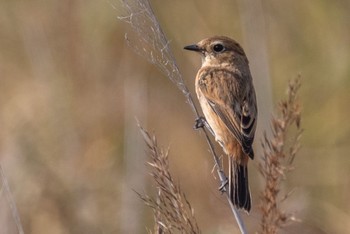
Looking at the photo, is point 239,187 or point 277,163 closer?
point 277,163

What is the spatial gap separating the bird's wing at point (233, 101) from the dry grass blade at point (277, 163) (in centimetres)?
147

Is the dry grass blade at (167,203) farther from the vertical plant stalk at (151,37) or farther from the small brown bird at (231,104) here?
the small brown bird at (231,104)

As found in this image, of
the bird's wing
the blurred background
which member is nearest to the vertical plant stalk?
the bird's wing

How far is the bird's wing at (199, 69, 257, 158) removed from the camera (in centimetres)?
545

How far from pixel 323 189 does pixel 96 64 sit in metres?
1.96

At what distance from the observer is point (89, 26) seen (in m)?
7.93

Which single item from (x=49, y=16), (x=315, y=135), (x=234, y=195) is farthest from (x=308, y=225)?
(x=49, y=16)

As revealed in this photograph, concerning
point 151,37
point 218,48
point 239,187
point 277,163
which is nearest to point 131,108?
point 218,48

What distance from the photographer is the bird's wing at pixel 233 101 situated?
5.45 meters

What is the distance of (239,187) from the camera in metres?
5.07

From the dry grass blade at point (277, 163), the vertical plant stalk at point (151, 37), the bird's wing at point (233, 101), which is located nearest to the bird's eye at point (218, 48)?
the bird's wing at point (233, 101)

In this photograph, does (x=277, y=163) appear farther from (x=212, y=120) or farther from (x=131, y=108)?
(x=131, y=108)

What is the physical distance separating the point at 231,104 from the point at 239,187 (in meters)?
0.82

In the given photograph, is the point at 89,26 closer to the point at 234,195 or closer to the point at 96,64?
the point at 96,64
